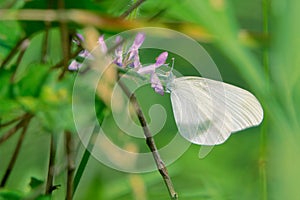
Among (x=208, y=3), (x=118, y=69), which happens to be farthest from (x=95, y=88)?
(x=208, y=3)

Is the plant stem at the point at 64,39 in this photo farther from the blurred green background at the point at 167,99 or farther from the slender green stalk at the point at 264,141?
the slender green stalk at the point at 264,141

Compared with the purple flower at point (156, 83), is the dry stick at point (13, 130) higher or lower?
A: lower

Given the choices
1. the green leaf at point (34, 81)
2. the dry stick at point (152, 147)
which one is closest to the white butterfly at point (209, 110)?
the dry stick at point (152, 147)

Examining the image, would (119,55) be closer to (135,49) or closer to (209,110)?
(135,49)

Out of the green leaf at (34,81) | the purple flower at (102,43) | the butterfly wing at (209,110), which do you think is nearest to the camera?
the green leaf at (34,81)

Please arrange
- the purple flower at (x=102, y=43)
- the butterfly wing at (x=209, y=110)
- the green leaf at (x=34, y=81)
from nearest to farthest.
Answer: the green leaf at (x=34, y=81) → the purple flower at (x=102, y=43) → the butterfly wing at (x=209, y=110)

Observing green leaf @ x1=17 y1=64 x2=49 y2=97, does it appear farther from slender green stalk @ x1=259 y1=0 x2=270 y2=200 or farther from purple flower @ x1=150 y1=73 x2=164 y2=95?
slender green stalk @ x1=259 y1=0 x2=270 y2=200

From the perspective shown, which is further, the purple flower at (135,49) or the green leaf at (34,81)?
the purple flower at (135,49)

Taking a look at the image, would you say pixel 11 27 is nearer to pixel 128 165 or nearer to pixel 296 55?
pixel 128 165
